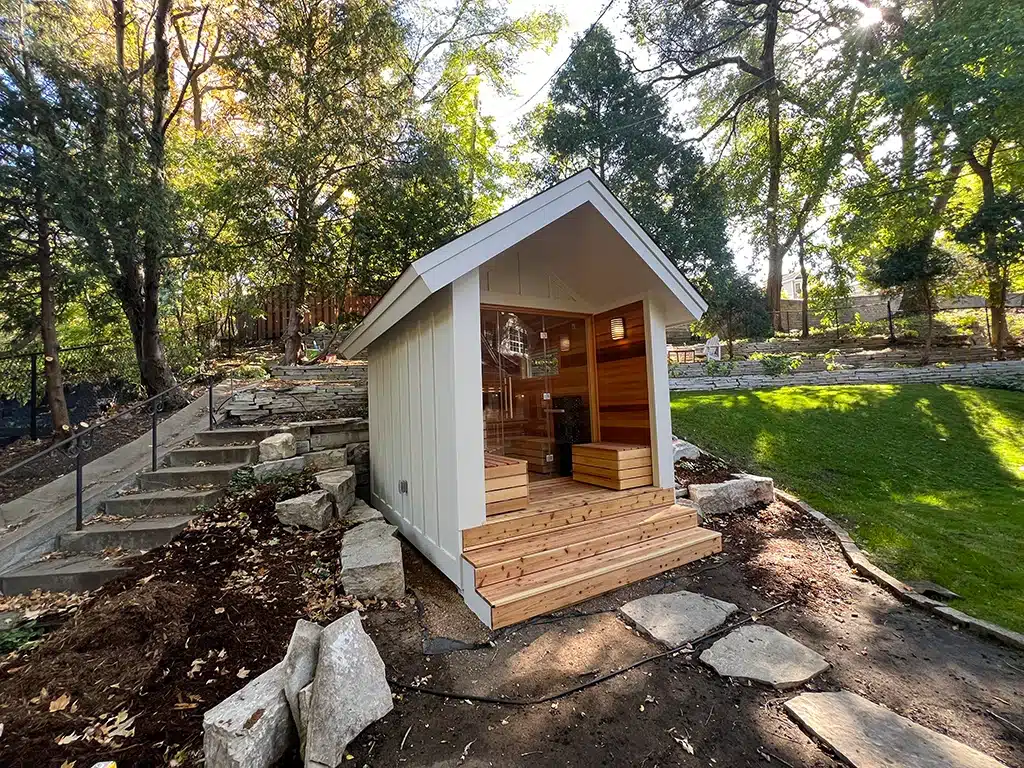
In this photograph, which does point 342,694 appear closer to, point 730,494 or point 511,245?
point 511,245

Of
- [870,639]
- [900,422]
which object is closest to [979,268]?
[900,422]

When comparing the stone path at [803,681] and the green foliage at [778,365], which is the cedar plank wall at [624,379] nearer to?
the stone path at [803,681]

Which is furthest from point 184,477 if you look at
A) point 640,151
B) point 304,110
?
point 640,151

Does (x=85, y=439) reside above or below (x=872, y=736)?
above

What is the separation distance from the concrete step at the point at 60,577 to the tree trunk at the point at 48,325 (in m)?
2.77

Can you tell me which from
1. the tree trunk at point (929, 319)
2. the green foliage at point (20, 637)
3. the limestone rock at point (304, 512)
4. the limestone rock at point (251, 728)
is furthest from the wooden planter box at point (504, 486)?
the tree trunk at point (929, 319)

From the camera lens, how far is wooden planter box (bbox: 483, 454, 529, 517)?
3461 millimetres

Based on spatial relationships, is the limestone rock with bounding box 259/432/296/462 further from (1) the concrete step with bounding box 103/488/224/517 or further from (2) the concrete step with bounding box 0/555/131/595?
(2) the concrete step with bounding box 0/555/131/595

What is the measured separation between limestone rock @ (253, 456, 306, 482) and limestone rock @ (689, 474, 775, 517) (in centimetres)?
462

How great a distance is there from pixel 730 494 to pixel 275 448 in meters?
5.38

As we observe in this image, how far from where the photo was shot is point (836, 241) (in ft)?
44.0

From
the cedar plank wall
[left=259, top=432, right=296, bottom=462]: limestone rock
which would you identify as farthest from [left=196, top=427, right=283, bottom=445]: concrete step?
the cedar plank wall

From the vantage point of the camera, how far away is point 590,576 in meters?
3.25

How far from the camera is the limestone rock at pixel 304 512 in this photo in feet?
12.8
